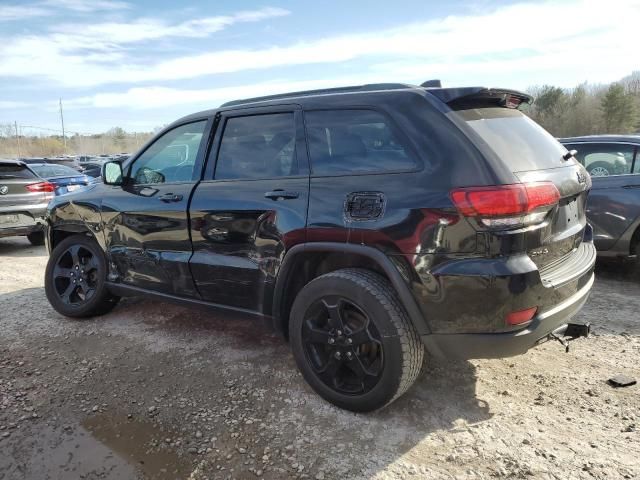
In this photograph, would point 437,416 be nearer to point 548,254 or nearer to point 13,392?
point 548,254

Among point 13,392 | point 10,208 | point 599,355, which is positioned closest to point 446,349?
point 599,355

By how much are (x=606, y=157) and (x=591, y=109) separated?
1838 inches

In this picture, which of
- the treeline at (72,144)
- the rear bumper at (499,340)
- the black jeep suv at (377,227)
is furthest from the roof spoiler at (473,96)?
the treeline at (72,144)

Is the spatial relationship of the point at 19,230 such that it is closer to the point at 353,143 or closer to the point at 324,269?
the point at 324,269

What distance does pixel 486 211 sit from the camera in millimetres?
2305

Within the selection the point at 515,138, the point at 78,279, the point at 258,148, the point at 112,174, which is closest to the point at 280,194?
the point at 258,148

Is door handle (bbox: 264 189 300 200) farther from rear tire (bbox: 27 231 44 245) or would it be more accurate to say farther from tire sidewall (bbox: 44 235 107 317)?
rear tire (bbox: 27 231 44 245)

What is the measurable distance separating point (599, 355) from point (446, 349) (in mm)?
1658

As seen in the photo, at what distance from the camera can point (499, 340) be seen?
2.39 meters

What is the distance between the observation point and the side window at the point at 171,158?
3643mm

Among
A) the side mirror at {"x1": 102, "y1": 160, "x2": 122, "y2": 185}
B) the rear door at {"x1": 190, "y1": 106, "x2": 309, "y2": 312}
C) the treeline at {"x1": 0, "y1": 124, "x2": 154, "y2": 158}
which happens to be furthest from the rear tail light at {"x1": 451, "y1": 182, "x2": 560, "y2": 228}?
the treeline at {"x1": 0, "y1": 124, "x2": 154, "y2": 158}

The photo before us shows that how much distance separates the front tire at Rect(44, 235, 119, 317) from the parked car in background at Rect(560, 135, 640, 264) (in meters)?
5.01

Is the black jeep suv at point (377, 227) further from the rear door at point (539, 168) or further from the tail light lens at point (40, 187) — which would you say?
the tail light lens at point (40, 187)

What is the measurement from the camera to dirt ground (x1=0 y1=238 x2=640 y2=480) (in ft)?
7.90
